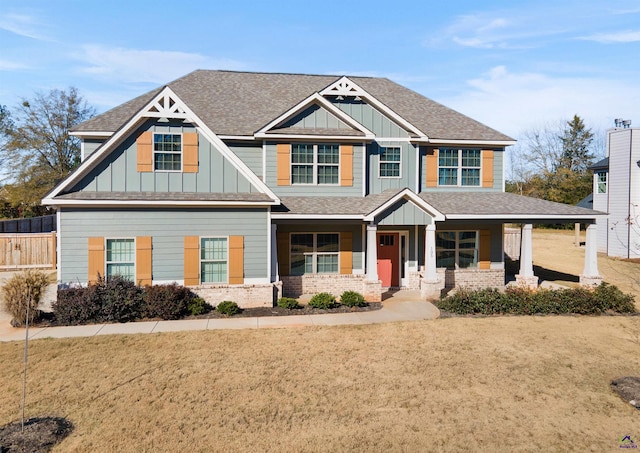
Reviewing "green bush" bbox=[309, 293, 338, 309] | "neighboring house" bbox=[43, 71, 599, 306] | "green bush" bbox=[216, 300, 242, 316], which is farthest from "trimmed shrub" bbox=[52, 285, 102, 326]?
"green bush" bbox=[309, 293, 338, 309]

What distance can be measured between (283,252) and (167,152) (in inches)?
236

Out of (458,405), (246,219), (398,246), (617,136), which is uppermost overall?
(617,136)

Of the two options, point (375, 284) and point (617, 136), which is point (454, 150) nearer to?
point (375, 284)

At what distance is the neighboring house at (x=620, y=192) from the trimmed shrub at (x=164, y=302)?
2990cm

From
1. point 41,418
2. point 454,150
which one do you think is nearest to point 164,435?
point 41,418

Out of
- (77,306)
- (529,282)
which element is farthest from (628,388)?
(77,306)

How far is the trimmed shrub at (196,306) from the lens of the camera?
14.1 m

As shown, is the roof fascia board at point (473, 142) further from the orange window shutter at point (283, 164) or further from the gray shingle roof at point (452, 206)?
the orange window shutter at point (283, 164)

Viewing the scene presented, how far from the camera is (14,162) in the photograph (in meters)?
39.2

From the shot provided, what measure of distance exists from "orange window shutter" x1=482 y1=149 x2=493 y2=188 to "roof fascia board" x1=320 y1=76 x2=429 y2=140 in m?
3.76

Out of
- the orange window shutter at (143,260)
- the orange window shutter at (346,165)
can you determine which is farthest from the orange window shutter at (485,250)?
the orange window shutter at (143,260)

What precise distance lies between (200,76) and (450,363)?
1890 centimetres

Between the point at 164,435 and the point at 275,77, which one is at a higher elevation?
the point at 275,77

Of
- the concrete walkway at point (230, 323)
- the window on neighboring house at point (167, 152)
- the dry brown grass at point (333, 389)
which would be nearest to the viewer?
the dry brown grass at point (333, 389)
